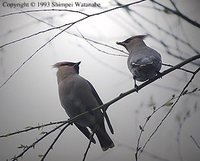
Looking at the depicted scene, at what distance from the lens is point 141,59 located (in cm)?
167

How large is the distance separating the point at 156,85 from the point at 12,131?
0.82m

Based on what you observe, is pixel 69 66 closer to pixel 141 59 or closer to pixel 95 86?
pixel 95 86

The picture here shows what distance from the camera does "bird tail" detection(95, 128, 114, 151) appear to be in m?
1.76

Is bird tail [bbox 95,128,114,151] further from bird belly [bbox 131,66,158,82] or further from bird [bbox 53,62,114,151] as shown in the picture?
bird belly [bbox 131,66,158,82]

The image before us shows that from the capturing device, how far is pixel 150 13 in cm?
189

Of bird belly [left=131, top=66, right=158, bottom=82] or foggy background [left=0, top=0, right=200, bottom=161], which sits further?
foggy background [left=0, top=0, right=200, bottom=161]

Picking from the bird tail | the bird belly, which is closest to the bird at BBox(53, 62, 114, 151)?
the bird tail

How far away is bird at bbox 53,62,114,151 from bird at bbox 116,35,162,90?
0.81ft

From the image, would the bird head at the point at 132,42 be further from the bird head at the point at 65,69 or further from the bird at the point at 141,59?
the bird head at the point at 65,69

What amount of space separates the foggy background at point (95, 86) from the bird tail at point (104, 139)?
3cm

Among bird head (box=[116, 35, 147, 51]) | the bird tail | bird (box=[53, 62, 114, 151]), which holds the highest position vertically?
bird head (box=[116, 35, 147, 51])

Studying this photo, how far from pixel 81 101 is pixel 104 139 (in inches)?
9.7

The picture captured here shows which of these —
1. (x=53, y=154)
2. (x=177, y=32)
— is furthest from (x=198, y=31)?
(x=53, y=154)

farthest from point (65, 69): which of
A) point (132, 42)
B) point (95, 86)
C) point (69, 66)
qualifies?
point (132, 42)
